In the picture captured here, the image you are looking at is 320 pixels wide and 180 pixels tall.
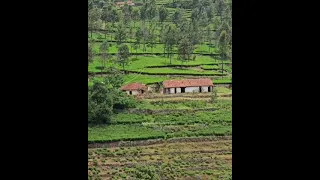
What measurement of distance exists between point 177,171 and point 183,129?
0.57 m

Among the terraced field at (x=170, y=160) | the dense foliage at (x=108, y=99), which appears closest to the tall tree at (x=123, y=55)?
the dense foliage at (x=108, y=99)

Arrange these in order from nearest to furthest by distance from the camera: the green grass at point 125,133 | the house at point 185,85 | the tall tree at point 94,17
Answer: the tall tree at point 94,17 → the green grass at point 125,133 → the house at point 185,85

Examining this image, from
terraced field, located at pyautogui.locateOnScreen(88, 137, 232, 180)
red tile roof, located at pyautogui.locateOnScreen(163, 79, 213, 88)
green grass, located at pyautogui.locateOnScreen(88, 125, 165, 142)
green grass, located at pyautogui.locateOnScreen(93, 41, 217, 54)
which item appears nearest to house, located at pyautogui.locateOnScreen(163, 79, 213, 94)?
red tile roof, located at pyautogui.locateOnScreen(163, 79, 213, 88)

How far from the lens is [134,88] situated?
5.12 meters

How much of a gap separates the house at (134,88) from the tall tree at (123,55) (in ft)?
1.02

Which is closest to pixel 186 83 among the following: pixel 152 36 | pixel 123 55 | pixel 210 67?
pixel 210 67

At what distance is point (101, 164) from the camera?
4.80 m

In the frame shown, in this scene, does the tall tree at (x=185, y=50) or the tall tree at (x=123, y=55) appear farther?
the tall tree at (x=123, y=55)

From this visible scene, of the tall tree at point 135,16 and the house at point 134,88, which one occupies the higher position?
the tall tree at point 135,16

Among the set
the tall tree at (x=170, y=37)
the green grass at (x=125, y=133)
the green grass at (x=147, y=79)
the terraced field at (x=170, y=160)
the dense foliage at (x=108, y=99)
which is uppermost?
the tall tree at (x=170, y=37)

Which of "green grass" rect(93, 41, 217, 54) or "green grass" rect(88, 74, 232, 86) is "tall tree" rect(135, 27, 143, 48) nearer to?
"green grass" rect(93, 41, 217, 54)

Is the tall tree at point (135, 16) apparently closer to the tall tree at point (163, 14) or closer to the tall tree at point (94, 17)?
the tall tree at point (163, 14)

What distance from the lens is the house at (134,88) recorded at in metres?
4.79
